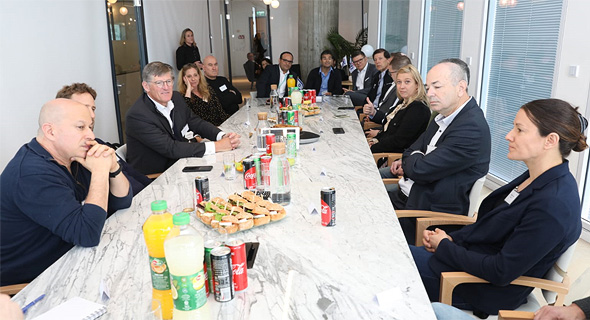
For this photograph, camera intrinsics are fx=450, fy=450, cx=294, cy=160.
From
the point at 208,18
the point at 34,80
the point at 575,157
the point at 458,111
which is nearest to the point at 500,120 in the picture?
the point at 575,157

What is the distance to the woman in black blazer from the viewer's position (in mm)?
3781

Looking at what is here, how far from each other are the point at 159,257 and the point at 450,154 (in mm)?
1835

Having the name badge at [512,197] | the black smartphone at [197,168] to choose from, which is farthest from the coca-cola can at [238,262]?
the black smartphone at [197,168]

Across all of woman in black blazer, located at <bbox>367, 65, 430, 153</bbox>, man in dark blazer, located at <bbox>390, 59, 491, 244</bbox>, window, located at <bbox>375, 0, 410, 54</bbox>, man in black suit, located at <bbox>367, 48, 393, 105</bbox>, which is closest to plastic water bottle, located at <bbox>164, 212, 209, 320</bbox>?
man in dark blazer, located at <bbox>390, 59, 491, 244</bbox>

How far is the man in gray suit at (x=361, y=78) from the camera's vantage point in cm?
717

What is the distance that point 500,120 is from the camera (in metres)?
→ 4.71

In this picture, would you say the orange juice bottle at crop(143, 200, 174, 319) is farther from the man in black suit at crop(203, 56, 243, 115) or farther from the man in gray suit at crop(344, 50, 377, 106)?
the man in gray suit at crop(344, 50, 377, 106)

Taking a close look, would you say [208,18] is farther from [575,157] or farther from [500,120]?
[575,157]

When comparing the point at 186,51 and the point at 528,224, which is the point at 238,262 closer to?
the point at 528,224

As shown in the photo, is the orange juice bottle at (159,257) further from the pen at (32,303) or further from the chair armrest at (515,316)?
the chair armrest at (515,316)

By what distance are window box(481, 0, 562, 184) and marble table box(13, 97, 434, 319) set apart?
8.16 feet

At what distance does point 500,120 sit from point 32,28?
15.1 feet

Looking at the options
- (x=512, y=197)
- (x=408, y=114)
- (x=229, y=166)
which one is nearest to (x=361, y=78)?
(x=408, y=114)

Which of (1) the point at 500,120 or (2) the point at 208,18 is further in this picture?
(2) the point at 208,18
